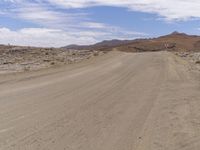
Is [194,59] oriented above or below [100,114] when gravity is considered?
below

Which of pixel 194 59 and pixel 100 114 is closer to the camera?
pixel 100 114

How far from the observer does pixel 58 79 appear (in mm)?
20688

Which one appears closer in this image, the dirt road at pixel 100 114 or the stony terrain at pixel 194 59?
the dirt road at pixel 100 114

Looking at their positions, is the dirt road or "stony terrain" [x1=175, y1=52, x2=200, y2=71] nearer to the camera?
the dirt road

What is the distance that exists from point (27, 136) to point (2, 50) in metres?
38.1

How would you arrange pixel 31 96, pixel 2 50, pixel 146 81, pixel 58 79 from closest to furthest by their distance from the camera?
pixel 31 96, pixel 146 81, pixel 58 79, pixel 2 50

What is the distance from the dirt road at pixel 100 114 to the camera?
9062mm

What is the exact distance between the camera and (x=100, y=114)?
1188 centimetres

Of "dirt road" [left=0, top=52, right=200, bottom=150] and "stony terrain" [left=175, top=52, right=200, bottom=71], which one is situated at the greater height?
"dirt road" [left=0, top=52, right=200, bottom=150]

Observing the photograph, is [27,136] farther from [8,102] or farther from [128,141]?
[8,102]

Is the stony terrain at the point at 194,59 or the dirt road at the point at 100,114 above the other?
the dirt road at the point at 100,114

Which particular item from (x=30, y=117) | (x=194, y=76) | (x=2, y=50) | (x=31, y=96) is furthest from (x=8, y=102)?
(x=2, y=50)

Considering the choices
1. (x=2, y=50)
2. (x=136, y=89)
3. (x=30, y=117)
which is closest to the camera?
(x=30, y=117)

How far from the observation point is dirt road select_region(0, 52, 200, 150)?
9.06 m
